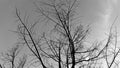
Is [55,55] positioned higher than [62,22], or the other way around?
[62,22]

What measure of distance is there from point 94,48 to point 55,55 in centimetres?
175

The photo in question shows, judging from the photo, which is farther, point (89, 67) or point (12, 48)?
point (12, 48)

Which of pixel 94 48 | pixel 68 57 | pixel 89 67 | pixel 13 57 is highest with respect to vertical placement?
pixel 94 48

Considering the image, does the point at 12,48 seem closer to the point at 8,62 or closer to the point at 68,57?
the point at 8,62

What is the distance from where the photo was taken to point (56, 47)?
6.86m

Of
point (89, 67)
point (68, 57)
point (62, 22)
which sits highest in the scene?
point (62, 22)

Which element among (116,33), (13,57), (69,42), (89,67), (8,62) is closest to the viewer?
(69,42)

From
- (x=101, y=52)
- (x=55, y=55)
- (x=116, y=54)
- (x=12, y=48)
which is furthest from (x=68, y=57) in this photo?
(x=12, y=48)

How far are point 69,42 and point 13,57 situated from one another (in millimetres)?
11421

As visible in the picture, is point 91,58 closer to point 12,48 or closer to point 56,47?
point 56,47

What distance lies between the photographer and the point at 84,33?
684cm

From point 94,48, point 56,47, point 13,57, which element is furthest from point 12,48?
point 94,48

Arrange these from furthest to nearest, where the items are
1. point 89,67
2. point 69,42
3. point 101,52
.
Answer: point 89,67
point 69,42
point 101,52

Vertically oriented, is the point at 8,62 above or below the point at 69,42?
below
